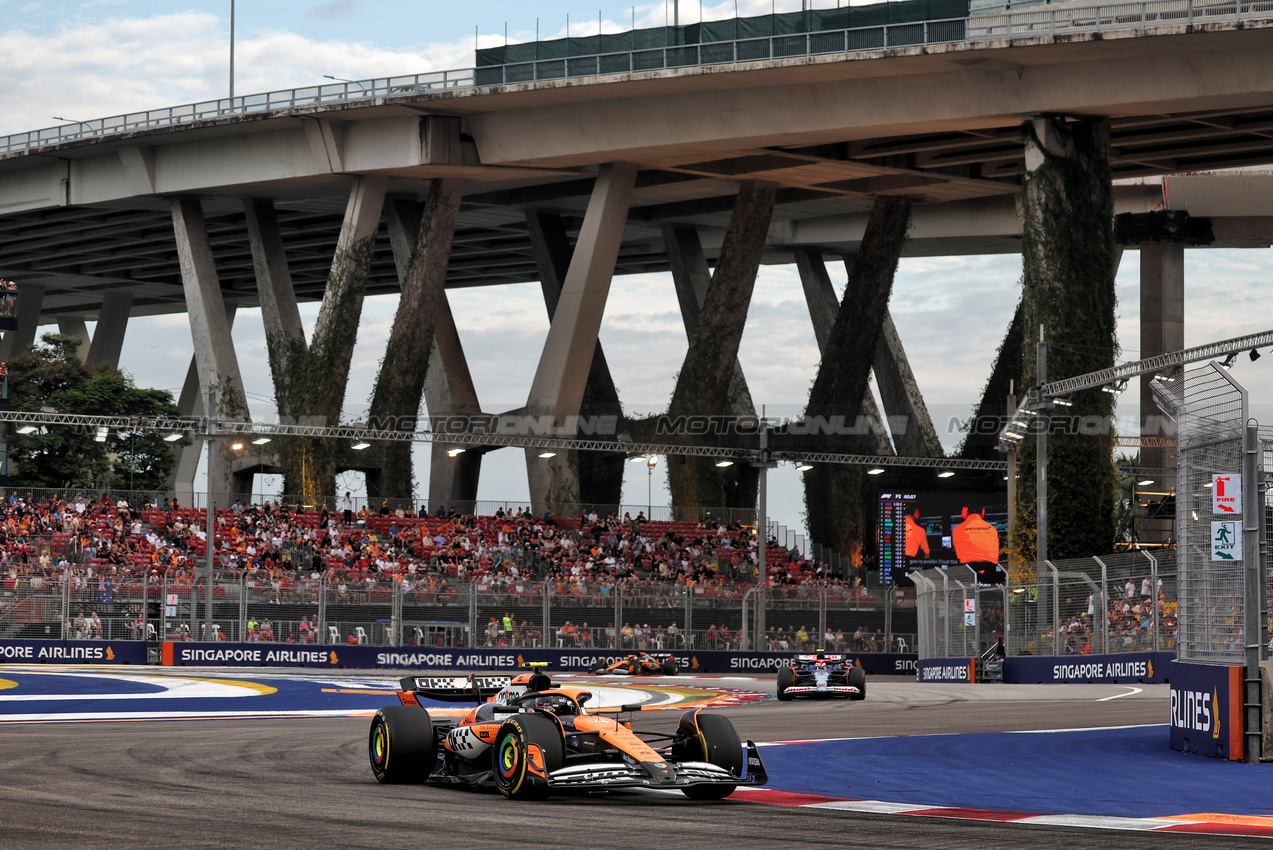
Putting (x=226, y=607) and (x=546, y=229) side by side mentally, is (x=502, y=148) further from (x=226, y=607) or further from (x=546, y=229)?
(x=226, y=607)

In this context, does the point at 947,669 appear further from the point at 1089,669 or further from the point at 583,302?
the point at 583,302

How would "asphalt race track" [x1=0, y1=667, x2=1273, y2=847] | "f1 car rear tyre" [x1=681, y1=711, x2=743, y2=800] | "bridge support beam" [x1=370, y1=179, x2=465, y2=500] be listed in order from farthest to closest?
"bridge support beam" [x1=370, y1=179, x2=465, y2=500]
"f1 car rear tyre" [x1=681, y1=711, x2=743, y2=800]
"asphalt race track" [x1=0, y1=667, x2=1273, y2=847]

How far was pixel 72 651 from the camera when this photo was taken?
4112 cm

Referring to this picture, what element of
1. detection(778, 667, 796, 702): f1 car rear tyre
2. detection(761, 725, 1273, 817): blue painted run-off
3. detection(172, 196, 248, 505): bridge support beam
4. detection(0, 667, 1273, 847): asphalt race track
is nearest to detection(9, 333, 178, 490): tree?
detection(172, 196, 248, 505): bridge support beam

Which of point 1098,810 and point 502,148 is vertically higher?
point 502,148

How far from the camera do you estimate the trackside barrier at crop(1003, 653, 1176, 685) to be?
3369 centimetres

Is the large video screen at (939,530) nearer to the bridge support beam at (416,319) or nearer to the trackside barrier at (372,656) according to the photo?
the bridge support beam at (416,319)

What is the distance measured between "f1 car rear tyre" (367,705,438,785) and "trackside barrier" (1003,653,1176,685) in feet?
71.0

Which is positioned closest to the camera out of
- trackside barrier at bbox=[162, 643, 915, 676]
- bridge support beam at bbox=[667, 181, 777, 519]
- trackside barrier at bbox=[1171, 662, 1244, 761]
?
trackside barrier at bbox=[1171, 662, 1244, 761]

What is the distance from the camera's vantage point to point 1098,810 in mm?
12766

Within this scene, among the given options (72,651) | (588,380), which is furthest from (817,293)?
(72,651)

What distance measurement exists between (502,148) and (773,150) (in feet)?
27.8

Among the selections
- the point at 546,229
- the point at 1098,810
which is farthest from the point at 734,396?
the point at 1098,810

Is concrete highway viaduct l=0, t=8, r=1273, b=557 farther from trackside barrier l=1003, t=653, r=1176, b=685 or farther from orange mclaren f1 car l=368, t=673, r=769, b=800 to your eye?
orange mclaren f1 car l=368, t=673, r=769, b=800
